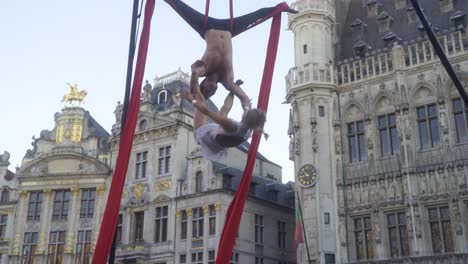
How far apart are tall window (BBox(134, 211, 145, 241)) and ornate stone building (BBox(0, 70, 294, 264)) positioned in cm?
6

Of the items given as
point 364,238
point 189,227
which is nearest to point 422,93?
point 364,238

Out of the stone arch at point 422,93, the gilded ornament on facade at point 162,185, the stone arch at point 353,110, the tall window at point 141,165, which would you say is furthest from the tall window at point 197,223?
the stone arch at point 422,93

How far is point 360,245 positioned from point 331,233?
1.45 meters

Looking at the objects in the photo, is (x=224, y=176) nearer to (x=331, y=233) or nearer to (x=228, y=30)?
(x=331, y=233)

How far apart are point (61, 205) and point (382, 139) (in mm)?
20638

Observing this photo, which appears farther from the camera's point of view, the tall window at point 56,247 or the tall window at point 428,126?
the tall window at point 56,247

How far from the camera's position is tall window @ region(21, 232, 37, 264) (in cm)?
3488

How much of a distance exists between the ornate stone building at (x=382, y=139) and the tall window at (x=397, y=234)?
46mm

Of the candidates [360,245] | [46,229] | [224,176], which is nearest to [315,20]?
[224,176]

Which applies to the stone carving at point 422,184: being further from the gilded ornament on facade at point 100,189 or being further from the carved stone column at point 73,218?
the carved stone column at point 73,218

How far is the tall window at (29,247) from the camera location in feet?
114

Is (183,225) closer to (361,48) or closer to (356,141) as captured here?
(356,141)

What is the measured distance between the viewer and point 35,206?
36.4 metres

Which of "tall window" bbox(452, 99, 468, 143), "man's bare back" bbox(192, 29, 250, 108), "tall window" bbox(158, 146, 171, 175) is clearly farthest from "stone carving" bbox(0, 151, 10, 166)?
"man's bare back" bbox(192, 29, 250, 108)
